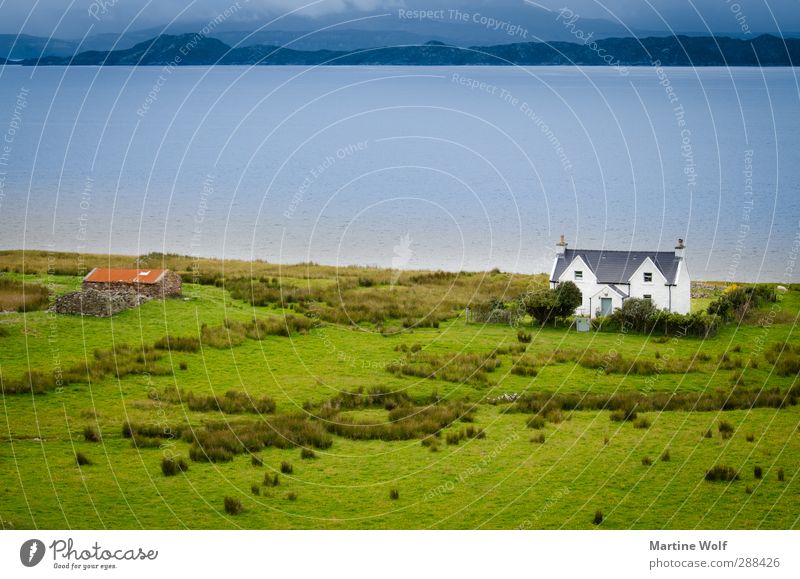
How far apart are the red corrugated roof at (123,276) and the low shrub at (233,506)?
651 inches

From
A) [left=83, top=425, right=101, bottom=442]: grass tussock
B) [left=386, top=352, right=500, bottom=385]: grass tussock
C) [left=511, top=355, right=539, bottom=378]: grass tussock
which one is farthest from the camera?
[left=511, top=355, right=539, bottom=378]: grass tussock

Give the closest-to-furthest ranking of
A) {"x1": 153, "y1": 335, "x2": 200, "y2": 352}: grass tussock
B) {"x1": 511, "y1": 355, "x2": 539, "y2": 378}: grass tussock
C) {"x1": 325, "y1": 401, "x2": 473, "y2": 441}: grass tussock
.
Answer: {"x1": 325, "y1": 401, "x2": 473, "y2": 441}: grass tussock < {"x1": 511, "y1": 355, "x2": 539, "y2": 378}: grass tussock < {"x1": 153, "y1": 335, "x2": 200, "y2": 352}: grass tussock

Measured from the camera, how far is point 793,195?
270ft

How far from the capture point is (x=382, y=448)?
23859 millimetres

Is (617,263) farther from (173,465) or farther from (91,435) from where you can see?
(91,435)

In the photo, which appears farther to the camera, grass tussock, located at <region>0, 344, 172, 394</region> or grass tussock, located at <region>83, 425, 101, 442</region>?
grass tussock, located at <region>0, 344, 172, 394</region>

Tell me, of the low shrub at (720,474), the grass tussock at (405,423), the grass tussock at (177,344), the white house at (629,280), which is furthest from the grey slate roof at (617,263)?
the low shrub at (720,474)

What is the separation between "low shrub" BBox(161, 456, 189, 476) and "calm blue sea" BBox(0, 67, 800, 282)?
1190 inches

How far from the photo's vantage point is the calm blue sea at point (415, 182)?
59.0 m

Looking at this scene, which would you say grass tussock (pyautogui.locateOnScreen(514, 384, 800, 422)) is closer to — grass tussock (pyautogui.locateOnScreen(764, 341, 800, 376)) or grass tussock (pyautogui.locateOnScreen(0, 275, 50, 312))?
grass tussock (pyautogui.locateOnScreen(764, 341, 800, 376))

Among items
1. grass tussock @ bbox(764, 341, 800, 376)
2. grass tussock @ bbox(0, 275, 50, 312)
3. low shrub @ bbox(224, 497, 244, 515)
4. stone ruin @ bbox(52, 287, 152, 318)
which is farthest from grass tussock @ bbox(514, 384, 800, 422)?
grass tussock @ bbox(0, 275, 50, 312)

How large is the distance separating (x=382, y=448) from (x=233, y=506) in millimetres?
4721

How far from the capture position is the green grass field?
66.2 ft

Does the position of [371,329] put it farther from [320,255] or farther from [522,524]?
[320,255]
